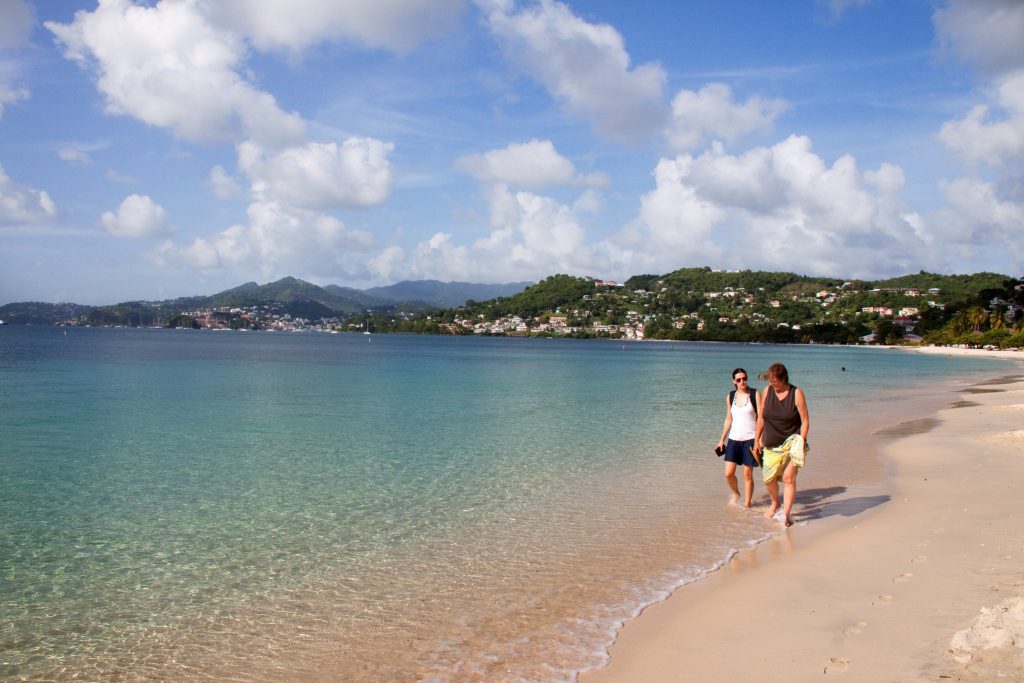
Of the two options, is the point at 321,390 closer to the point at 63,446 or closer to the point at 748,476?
the point at 63,446

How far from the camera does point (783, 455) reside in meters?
10.4

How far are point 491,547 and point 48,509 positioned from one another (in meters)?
7.68

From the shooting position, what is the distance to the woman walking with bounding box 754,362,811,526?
10156 millimetres

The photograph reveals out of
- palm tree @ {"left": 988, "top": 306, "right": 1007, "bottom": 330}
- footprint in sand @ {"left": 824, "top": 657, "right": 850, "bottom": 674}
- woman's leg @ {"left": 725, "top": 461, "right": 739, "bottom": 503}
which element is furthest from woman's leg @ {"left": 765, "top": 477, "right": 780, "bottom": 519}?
palm tree @ {"left": 988, "top": 306, "right": 1007, "bottom": 330}

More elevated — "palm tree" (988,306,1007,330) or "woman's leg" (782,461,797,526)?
"palm tree" (988,306,1007,330)

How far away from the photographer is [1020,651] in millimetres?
5500

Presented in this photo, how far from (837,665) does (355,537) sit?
22.2ft

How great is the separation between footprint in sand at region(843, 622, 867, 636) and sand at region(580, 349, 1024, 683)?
0.06 feet

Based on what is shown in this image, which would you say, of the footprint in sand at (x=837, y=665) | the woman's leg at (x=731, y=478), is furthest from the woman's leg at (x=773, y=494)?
the footprint in sand at (x=837, y=665)

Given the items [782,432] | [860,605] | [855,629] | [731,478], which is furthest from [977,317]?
[855,629]

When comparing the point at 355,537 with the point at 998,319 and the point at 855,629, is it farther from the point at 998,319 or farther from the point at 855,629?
the point at 998,319

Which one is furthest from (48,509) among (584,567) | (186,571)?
(584,567)

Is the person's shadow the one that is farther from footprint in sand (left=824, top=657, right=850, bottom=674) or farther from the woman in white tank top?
footprint in sand (left=824, top=657, right=850, bottom=674)

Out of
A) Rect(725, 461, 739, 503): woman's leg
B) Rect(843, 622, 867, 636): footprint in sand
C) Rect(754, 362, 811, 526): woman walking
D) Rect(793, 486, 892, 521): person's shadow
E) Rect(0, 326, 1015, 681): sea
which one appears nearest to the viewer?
Rect(843, 622, 867, 636): footprint in sand
